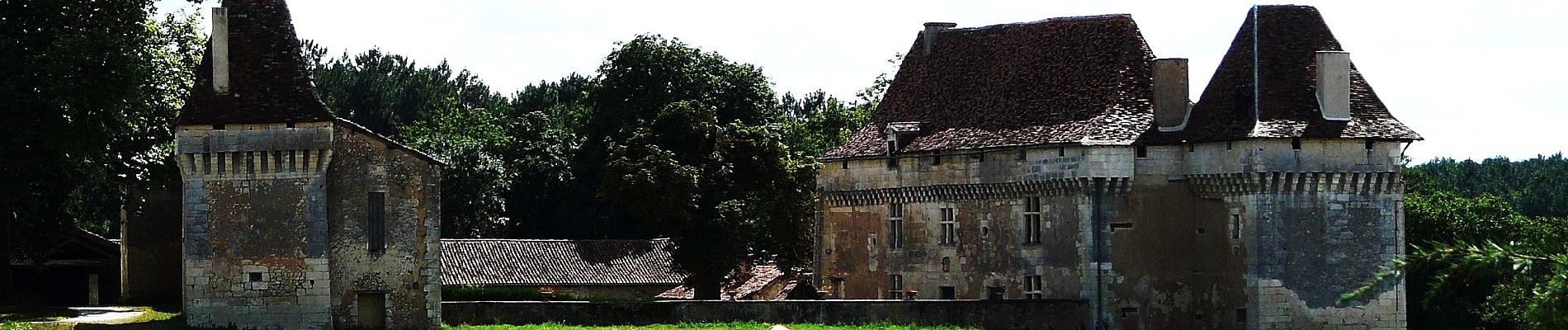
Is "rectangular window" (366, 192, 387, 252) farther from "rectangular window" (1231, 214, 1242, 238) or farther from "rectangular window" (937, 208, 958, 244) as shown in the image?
"rectangular window" (1231, 214, 1242, 238)

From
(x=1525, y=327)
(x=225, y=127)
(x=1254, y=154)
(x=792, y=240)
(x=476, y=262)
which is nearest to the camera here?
(x=225, y=127)

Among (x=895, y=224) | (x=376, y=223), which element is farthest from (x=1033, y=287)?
(x=376, y=223)

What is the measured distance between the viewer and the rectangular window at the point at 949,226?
214 ft

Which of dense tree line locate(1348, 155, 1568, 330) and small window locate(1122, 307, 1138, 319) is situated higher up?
dense tree line locate(1348, 155, 1568, 330)

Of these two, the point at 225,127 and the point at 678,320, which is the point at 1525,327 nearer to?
the point at 678,320

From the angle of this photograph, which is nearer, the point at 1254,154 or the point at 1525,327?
the point at 1254,154

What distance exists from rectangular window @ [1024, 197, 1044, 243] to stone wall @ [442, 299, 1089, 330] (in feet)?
9.85

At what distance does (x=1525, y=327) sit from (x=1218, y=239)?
10629 mm

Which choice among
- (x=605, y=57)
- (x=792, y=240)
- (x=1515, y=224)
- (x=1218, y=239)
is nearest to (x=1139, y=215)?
(x=1218, y=239)

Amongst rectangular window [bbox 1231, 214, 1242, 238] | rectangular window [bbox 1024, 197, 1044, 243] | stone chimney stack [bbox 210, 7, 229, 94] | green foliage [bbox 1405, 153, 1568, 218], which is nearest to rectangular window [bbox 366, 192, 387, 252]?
stone chimney stack [bbox 210, 7, 229, 94]

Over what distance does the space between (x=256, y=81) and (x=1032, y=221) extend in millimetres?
20442

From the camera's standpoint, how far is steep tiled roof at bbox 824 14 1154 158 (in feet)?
202

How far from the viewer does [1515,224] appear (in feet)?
272

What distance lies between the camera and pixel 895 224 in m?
68.1
